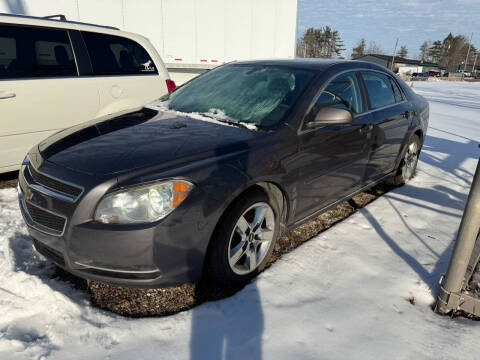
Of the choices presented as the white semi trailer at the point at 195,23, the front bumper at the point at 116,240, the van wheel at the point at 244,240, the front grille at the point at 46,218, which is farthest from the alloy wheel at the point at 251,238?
the white semi trailer at the point at 195,23

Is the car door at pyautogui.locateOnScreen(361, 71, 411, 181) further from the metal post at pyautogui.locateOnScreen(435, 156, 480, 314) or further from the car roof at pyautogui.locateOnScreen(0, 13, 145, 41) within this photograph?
the car roof at pyautogui.locateOnScreen(0, 13, 145, 41)

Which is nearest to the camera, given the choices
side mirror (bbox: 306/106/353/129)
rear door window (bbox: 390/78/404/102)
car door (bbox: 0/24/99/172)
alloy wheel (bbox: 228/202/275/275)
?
alloy wheel (bbox: 228/202/275/275)

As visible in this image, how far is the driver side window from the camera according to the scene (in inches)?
116

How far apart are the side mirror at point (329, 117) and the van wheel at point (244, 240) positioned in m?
0.75

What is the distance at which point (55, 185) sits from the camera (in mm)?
2072

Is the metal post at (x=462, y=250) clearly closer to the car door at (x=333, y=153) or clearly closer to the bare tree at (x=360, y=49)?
the car door at (x=333, y=153)

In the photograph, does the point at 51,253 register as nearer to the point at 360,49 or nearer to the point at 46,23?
the point at 46,23

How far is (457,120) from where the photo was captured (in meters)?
11.4

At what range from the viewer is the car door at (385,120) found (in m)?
3.67

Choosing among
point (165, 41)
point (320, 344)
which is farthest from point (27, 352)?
point (165, 41)

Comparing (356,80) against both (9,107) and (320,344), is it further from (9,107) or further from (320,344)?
(9,107)

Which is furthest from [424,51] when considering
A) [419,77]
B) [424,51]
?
[419,77]

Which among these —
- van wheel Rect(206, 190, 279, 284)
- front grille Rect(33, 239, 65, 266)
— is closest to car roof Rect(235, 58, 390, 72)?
van wheel Rect(206, 190, 279, 284)

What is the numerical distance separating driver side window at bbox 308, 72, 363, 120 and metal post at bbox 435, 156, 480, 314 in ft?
4.04
